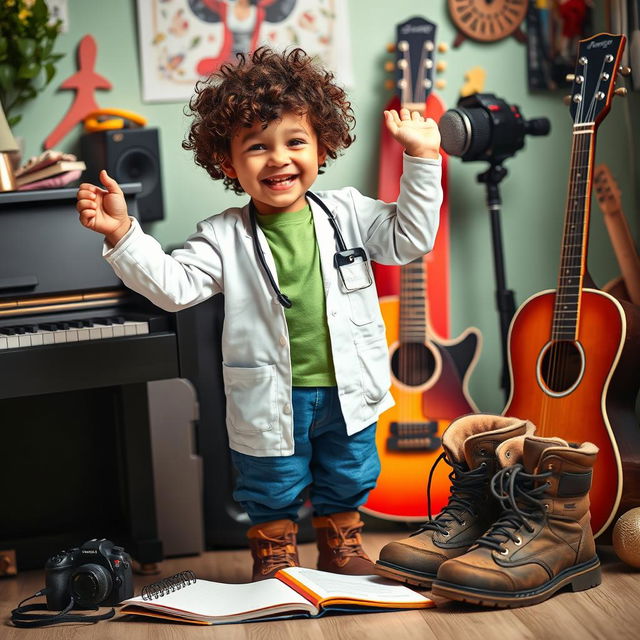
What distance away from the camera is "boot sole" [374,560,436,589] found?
5.94 feet

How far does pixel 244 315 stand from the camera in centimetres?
187

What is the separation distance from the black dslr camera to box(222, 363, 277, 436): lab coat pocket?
0.37 meters

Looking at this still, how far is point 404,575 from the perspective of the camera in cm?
182

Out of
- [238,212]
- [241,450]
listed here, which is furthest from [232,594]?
[238,212]

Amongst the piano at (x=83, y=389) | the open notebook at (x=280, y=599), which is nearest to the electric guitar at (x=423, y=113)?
the piano at (x=83, y=389)

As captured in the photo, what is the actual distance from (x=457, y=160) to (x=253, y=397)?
1126mm

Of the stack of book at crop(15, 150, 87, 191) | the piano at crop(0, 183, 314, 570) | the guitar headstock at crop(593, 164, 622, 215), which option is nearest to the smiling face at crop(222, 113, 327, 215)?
the piano at crop(0, 183, 314, 570)

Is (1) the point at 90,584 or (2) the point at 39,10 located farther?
(2) the point at 39,10

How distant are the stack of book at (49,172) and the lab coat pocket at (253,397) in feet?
2.18

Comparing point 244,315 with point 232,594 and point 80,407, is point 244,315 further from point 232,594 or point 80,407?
point 80,407

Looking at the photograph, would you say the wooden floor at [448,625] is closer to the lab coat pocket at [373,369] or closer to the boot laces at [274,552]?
the boot laces at [274,552]

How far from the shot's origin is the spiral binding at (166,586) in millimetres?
1835

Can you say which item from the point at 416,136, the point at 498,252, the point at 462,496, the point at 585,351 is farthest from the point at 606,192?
the point at 462,496

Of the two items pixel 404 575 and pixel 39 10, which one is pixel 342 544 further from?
pixel 39 10
